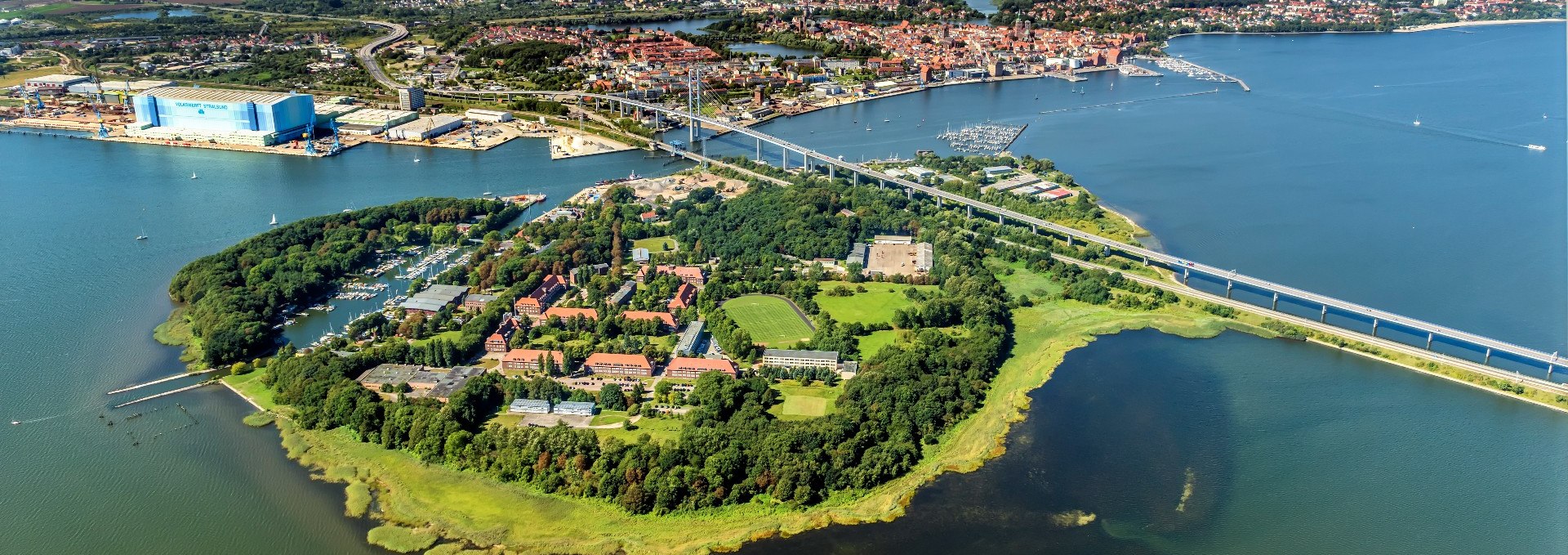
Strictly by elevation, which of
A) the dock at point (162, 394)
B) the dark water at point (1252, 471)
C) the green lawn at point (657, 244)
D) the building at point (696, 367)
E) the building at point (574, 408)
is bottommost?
the dock at point (162, 394)

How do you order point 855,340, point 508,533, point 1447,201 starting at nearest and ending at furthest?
point 508,533 → point 855,340 → point 1447,201

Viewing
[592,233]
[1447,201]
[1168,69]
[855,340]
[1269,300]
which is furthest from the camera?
[1168,69]

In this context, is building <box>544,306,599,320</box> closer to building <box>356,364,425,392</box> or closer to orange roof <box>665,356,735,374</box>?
building <box>356,364,425,392</box>

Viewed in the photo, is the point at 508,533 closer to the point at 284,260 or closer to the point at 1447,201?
the point at 284,260

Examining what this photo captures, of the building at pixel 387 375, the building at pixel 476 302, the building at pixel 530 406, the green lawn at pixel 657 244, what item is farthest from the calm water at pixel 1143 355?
the green lawn at pixel 657 244

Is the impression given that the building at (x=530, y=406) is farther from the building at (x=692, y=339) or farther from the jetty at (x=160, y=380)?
the jetty at (x=160, y=380)

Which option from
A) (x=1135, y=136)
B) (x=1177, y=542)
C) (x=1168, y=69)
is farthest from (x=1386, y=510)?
(x=1168, y=69)
